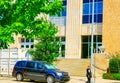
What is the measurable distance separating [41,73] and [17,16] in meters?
20.1

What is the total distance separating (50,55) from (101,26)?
18632 millimetres

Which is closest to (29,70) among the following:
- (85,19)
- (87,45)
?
(87,45)

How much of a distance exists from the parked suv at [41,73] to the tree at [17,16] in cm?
1898

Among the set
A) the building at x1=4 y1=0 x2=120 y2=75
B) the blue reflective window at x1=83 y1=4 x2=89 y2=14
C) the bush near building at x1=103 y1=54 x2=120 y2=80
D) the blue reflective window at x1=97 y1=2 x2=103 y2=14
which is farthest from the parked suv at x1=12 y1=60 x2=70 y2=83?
the blue reflective window at x1=83 y1=4 x2=89 y2=14

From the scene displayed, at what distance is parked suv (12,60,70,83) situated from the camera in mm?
32500

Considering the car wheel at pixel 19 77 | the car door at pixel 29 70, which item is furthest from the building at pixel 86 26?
the car door at pixel 29 70

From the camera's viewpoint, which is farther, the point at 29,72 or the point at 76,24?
the point at 76,24

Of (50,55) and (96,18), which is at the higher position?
(96,18)

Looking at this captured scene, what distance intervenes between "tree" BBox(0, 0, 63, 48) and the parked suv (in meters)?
19.0

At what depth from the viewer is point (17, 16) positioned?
43.1 feet

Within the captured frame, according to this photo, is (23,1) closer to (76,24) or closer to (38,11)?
(38,11)

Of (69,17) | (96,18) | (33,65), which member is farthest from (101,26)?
(33,65)

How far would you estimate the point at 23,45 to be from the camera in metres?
66.6

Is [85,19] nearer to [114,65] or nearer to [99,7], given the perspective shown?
[99,7]
